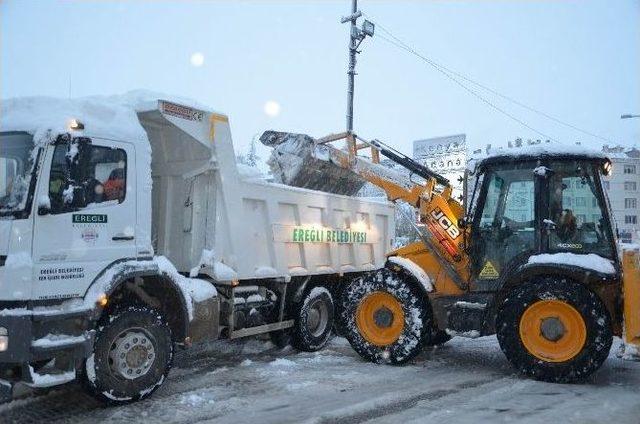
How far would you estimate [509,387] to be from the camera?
597cm

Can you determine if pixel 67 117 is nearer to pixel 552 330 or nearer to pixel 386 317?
pixel 386 317

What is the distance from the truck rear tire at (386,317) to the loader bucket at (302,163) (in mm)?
1667

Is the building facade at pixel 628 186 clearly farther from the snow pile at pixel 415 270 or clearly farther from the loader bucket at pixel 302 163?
the snow pile at pixel 415 270

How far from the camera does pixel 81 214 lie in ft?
16.4

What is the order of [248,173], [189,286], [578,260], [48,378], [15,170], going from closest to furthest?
1. [48,378]
2. [15,170]
3. [189,286]
4. [578,260]
5. [248,173]

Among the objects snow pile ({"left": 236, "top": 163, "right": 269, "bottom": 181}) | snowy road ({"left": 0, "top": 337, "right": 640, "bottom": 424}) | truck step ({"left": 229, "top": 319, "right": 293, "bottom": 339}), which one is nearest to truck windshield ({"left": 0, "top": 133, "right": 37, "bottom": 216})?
snowy road ({"left": 0, "top": 337, "right": 640, "bottom": 424})

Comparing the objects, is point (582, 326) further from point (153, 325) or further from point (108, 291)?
point (108, 291)

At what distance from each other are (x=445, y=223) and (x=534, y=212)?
3.81 ft

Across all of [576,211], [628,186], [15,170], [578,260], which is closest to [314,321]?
[578,260]

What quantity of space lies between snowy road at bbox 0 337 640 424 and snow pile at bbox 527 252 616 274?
→ 1201 mm

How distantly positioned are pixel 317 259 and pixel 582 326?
Result: 3.53 metres

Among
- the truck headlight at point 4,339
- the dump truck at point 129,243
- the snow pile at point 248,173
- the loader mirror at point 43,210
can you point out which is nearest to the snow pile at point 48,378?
the dump truck at point 129,243

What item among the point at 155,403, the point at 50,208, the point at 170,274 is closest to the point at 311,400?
the point at 155,403

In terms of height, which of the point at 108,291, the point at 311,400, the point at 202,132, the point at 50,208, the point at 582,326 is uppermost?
the point at 202,132
